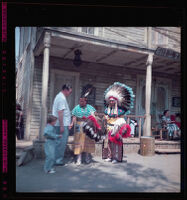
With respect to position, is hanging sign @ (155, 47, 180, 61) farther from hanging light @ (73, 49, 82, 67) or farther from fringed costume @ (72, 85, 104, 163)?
fringed costume @ (72, 85, 104, 163)

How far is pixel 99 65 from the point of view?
8492 millimetres

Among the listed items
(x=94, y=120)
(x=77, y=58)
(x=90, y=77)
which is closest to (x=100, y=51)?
(x=77, y=58)

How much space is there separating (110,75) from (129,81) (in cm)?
100

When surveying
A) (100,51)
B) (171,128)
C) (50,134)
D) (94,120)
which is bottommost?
(171,128)

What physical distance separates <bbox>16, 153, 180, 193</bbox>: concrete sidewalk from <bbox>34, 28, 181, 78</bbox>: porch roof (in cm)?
383

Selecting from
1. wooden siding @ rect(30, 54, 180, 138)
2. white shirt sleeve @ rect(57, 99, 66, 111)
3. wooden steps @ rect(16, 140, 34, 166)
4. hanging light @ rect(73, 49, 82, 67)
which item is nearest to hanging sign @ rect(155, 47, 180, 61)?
wooden siding @ rect(30, 54, 180, 138)

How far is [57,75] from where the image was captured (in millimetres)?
7652

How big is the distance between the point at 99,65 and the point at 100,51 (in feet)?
4.02

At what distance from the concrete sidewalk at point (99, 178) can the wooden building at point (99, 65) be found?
235 centimetres

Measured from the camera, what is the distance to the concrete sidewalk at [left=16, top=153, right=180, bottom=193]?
3.44 m
